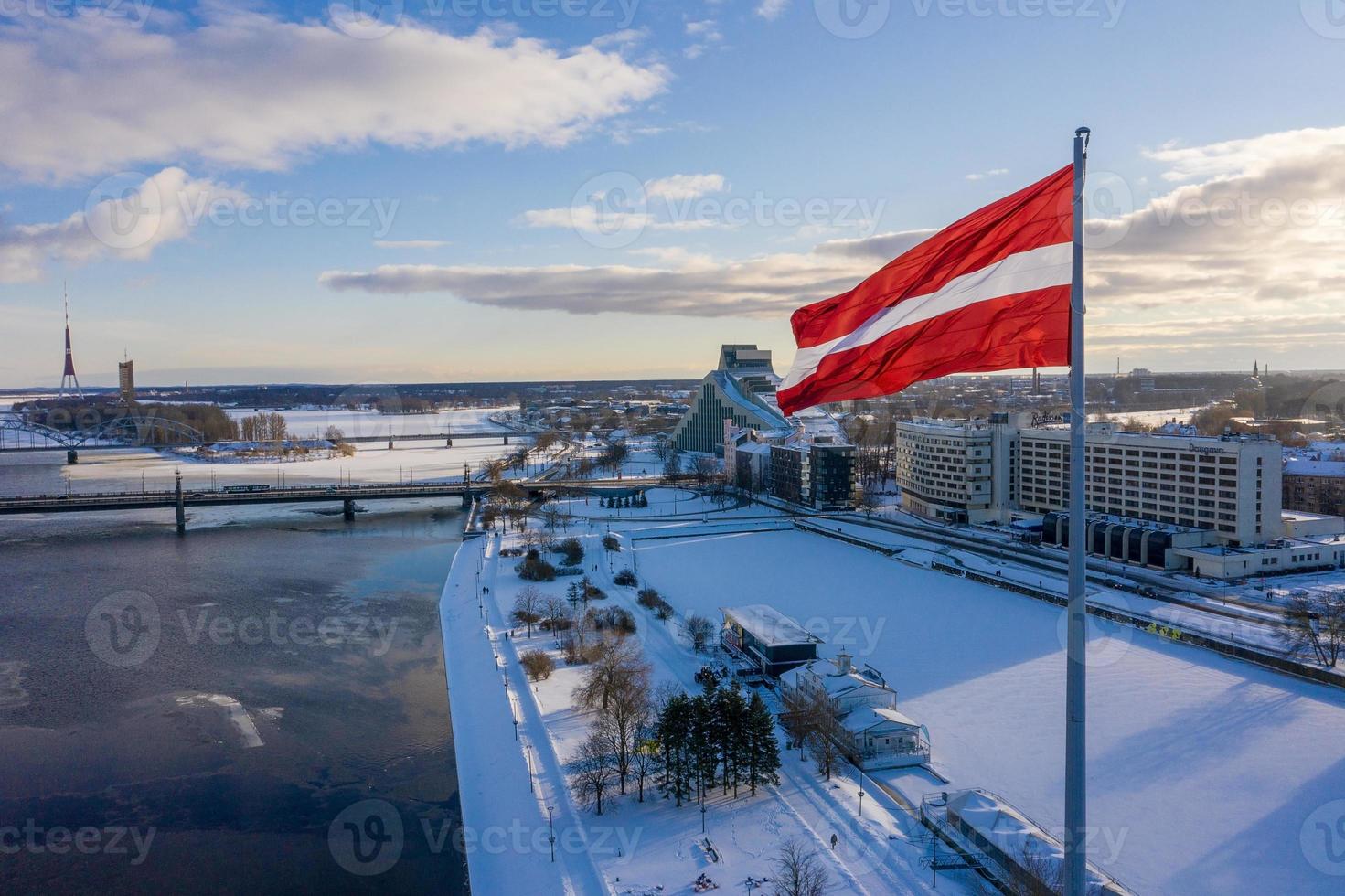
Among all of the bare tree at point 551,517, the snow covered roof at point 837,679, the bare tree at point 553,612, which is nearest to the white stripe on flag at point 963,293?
the snow covered roof at point 837,679

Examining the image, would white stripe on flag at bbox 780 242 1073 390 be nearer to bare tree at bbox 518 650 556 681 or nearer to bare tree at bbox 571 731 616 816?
bare tree at bbox 571 731 616 816

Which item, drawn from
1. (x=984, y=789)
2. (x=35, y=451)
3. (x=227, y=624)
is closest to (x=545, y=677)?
(x=984, y=789)

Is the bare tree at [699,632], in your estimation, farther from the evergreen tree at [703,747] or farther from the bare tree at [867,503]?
the bare tree at [867,503]

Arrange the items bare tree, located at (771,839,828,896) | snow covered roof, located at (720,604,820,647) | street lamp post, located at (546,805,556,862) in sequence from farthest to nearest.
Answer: snow covered roof, located at (720,604,820,647), street lamp post, located at (546,805,556,862), bare tree, located at (771,839,828,896)

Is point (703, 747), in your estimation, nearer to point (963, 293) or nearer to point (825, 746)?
point (825, 746)

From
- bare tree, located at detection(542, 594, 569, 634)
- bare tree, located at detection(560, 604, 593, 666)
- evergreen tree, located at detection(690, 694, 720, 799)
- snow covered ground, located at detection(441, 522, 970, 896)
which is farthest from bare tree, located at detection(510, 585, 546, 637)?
evergreen tree, located at detection(690, 694, 720, 799)

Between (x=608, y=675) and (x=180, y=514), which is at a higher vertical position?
(x=180, y=514)

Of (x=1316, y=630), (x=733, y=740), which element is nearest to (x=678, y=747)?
(x=733, y=740)
